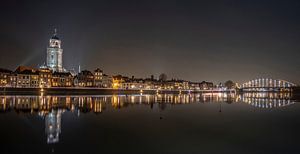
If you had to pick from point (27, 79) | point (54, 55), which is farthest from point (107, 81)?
point (27, 79)

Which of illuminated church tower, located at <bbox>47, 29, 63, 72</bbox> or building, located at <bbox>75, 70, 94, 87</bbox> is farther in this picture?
illuminated church tower, located at <bbox>47, 29, 63, 72</bbox>

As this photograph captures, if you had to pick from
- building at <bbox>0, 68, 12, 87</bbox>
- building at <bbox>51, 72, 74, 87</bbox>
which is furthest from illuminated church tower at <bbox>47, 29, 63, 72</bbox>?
building at <bbox>0, 68, 12, 87</bbox>

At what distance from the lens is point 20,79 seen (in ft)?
328

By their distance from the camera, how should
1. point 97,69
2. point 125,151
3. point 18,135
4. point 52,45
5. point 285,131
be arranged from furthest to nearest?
point 52,45 < point 97,69 < point 285,131 < point 18,135 < point 125,151

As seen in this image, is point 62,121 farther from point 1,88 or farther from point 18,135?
point 1,88

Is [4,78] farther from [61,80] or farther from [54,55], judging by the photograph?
[54,55]

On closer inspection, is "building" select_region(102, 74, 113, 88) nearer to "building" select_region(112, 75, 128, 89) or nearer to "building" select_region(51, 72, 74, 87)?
"building" select_region(112, 75, 128, 89)

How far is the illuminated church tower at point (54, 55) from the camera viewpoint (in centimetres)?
14350

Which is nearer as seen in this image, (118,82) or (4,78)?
(4,78)

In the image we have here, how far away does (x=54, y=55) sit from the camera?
146000mm

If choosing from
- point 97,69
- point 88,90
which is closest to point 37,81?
point 88,90

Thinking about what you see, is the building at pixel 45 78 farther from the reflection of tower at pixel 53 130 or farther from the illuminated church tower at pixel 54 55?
the reflection of tower at pixel 53 130

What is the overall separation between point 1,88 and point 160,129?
70.7m

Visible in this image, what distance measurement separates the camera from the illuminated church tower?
14350 centimetres
